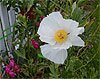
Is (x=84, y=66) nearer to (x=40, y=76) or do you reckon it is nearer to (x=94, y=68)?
(x=94, y=68)

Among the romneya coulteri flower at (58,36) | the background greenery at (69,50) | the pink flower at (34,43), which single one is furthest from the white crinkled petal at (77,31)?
the pink flower at (34,43)

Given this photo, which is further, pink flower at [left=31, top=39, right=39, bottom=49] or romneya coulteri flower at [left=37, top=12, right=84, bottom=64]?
pink flower at [left=31, top=39, right=39, bottom=49]

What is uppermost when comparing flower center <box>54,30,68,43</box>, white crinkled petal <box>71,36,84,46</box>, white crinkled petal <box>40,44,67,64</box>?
flower center <box>54,30,68,43</box>

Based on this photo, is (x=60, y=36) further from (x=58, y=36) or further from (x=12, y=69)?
(x=12, y=69)

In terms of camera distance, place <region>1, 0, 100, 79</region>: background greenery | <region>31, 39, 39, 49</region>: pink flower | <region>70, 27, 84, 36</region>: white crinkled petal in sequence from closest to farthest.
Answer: <region>70, 27, 84, 36</region>: white crinkled petal → <region>1, 0, 100, 79</region>: background greenery → <region>31, 39, 39, 49</region>: pink flower

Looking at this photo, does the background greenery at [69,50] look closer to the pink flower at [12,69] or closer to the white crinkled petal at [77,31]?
the pink flower at [12,69]

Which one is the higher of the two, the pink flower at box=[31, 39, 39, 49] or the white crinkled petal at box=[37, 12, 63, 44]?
the white crinkled petal at box=[37, 12, 63, 44]

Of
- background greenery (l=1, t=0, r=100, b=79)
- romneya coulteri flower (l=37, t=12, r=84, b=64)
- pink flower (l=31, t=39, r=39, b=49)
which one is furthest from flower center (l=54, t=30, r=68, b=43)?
pink flower (l=31, t=39, r=39, b=49)

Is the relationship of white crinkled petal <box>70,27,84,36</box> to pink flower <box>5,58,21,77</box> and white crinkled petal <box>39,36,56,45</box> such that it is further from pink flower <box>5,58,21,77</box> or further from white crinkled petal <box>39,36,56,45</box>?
pink flower <box>5,58,21,77</box>
